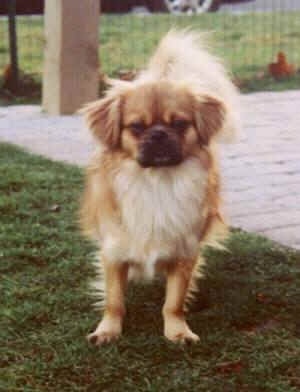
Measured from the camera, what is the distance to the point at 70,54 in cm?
718

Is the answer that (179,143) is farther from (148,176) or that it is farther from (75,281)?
(75,281)

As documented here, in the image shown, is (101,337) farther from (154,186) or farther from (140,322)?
(154,186)

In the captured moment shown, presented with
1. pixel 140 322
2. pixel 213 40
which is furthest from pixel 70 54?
pixel 140 322

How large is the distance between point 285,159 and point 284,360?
3.10 metres

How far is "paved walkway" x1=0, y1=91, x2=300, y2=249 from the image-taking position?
462cm

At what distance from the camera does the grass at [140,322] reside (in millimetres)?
2842

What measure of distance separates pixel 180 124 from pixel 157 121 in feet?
0.32

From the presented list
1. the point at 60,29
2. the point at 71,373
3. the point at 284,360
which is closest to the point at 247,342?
the point at 284,360

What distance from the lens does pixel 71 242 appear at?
4.12 metres

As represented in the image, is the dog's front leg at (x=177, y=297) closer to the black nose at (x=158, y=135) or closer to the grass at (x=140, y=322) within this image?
the grass at (x=140, y=322)

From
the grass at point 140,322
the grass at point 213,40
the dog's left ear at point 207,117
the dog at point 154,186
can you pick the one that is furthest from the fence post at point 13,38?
the dog's left ear at point 207,117

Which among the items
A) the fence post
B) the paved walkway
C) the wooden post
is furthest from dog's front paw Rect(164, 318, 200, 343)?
the fence post

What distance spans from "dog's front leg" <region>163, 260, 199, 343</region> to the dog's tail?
0.57 m

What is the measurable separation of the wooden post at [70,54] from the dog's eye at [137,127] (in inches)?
162
